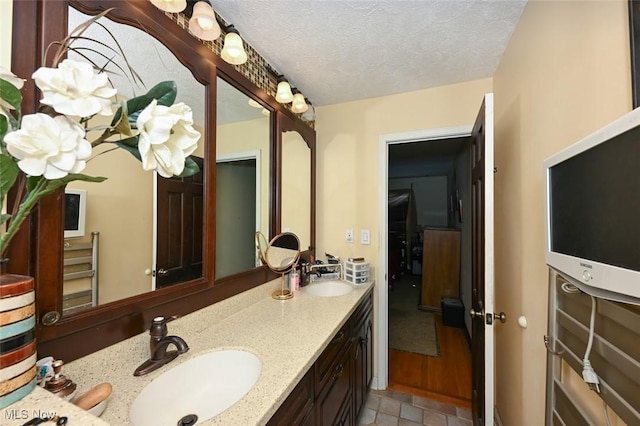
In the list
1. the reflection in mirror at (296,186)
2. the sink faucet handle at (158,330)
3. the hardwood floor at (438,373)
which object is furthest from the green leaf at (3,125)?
the hardwood floor at (438,373)

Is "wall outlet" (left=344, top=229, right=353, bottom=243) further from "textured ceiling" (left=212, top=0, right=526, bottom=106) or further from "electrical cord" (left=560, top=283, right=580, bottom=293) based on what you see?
"electrical cord" (left=560, top=283, right=580, bottom=293)

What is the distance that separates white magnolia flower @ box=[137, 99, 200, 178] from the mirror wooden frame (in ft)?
1.37

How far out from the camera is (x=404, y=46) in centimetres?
156

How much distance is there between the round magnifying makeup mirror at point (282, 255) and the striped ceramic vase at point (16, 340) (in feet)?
3.78

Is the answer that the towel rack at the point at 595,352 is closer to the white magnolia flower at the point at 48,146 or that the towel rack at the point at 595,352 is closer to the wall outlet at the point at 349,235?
the white magnolia flower at the point at 48,146

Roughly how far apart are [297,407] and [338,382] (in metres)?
0.49

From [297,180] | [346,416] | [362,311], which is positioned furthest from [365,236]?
[346,416]

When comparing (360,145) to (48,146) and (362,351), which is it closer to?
(362,351)

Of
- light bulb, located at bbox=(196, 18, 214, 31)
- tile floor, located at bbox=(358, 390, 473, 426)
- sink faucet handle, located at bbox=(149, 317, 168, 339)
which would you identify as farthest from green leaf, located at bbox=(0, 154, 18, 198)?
tile floor, located at bbox=(358, 390, 473, 426)

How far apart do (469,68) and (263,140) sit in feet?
5.19

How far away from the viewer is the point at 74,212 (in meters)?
0.80

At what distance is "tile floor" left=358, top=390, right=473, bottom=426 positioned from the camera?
1.76 m

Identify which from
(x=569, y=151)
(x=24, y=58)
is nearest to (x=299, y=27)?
(x=24, y=58)

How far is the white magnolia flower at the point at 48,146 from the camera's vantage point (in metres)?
0.46
